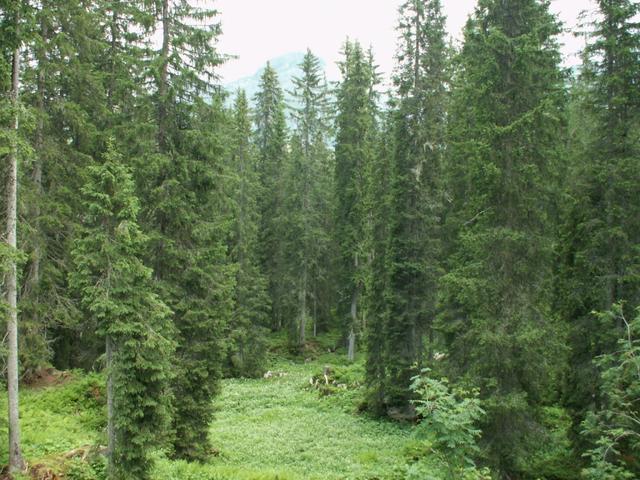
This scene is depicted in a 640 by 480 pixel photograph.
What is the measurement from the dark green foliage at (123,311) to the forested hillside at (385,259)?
0.05 m

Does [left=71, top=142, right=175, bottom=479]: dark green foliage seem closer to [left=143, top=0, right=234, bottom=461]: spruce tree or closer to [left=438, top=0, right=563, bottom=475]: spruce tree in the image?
[left=143, top=0, right=234, bottom=461]: spruce tree

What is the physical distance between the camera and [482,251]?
14.2m

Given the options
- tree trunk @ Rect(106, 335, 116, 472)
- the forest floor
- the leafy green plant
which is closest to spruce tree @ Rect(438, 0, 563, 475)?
the forest floor

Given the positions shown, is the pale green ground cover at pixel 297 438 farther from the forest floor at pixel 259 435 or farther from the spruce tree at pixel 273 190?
the spruce tree at pixel 273 190

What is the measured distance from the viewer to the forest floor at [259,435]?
12.4m

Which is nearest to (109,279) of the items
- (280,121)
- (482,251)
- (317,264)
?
(482,251)

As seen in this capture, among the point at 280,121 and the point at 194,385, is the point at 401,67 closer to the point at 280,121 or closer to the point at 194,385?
the point at 194,385

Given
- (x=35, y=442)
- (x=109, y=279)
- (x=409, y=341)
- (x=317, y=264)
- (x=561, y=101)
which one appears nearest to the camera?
(x=109, y=279)

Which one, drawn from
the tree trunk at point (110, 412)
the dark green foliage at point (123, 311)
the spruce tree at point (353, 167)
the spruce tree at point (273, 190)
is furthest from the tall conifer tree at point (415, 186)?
the spruce tree at point (273, 190)

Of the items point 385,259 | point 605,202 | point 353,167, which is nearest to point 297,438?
point 385,259

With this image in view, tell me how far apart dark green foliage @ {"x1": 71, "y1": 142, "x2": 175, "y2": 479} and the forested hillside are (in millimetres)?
54

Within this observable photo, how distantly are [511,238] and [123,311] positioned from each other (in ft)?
30.7

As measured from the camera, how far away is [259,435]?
1912 centimetres

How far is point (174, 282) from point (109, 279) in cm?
466
